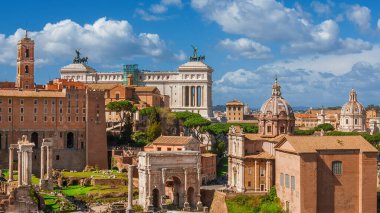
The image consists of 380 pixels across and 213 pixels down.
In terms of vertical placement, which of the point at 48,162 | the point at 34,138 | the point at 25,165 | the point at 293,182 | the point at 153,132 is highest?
the point at 153,132

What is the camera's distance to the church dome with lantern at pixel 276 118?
237 feet

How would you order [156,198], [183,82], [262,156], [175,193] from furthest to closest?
[183,82]
[262,156]
[175,193]
[156,198]

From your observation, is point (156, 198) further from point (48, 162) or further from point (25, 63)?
point (25, 63)

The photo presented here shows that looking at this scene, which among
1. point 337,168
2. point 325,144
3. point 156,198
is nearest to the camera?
point 337,168

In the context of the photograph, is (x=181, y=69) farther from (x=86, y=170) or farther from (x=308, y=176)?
(x=308, y=176)

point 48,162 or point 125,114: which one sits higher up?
point 125,114

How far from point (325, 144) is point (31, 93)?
37.8 meters

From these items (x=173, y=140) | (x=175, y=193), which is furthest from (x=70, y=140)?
(x=175, y=193)

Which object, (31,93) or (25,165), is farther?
(31,93)

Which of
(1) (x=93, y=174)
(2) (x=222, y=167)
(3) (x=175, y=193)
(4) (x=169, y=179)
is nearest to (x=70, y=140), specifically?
(1) (x=93, y=174)

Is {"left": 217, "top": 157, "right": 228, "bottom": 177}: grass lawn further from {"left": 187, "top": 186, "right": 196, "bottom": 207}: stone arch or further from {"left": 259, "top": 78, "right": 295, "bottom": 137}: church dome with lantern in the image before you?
{"left": 187, "top": 186, "right": 196, "bottom": 207}: stone arch

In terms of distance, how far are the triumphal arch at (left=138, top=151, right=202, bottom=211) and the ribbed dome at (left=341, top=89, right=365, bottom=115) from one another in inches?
3076

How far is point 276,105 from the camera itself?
73312mm

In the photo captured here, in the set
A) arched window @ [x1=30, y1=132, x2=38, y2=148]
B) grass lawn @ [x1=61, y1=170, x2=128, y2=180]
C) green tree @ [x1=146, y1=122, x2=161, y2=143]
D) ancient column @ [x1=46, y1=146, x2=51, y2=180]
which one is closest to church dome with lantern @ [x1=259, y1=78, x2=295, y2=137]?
grass lawn @ [x1=61, y1=170, x2=128, y2=180]
